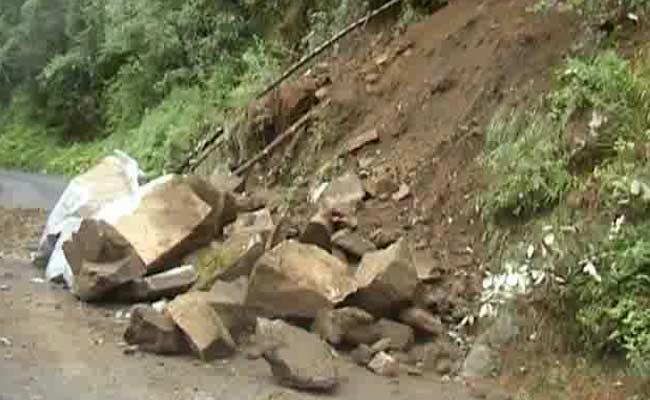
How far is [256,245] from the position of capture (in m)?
9.08

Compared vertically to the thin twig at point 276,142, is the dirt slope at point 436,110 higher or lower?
higher

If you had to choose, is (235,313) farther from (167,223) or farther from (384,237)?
(167,223)

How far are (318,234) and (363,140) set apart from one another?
2.12m

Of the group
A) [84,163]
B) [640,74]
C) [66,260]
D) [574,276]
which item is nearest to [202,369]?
[574,276]

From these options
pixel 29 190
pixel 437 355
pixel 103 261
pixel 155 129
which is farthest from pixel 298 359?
pixel 155 129

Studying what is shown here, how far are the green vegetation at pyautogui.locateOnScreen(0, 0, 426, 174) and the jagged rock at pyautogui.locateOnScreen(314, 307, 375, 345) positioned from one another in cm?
677

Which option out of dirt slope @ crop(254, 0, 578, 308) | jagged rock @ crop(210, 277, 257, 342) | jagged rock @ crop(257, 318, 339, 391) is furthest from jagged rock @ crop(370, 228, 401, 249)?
jagged rock @ crop(257, 318, 339, 391)

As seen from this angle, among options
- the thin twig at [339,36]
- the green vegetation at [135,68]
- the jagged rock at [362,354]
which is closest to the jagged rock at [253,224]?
the jagged rock at [362,354]

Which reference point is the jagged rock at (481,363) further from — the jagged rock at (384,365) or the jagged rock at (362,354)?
the jagged rock at (362,354)

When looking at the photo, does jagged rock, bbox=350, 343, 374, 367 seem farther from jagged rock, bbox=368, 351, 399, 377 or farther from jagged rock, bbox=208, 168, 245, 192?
jagged rock, bbox=208, 168, 245, 192

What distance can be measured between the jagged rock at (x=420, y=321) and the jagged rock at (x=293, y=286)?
0.43 m

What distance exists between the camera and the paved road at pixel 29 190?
18.0 m

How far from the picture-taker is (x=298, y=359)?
711 centimetres

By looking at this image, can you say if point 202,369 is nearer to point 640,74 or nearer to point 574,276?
point 574,276
